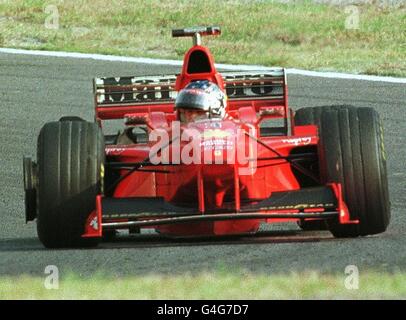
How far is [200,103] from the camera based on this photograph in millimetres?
10312

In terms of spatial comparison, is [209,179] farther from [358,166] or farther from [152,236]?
[152,236]

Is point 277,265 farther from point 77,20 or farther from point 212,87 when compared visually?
point 77,20

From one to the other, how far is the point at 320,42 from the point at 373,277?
14108 mm

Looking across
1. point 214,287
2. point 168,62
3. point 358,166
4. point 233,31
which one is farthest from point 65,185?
point 233,31

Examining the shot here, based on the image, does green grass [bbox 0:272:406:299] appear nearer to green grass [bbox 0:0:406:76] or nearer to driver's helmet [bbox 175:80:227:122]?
driver's helmet [bbox 175:80:227:122]

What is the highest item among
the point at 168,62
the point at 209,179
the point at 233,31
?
the point at 233,31

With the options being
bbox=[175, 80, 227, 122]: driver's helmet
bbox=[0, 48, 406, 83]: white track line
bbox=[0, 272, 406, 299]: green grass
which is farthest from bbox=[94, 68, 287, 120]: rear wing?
bbox=[0, 48, 406, 83]: white track line

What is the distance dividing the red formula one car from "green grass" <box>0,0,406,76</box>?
9561mm

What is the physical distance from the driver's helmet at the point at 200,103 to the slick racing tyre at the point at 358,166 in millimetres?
751

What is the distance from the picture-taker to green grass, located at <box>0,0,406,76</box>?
20906 mm

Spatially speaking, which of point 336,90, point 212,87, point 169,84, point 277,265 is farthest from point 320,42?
point 277,265

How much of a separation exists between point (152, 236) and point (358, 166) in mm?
2098

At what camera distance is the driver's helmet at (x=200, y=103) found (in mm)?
10320

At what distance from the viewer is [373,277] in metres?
7.84
